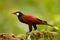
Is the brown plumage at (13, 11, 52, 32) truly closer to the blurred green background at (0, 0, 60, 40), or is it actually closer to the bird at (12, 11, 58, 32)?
the bird at (12, 11, 58, 32)

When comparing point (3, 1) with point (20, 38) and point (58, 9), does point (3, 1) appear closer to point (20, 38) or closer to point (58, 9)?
point (58, 9)

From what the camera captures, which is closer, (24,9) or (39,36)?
(39,36)

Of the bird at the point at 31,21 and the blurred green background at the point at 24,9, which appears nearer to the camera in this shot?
the bird at the point at 31,21

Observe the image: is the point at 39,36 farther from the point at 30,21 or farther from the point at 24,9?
the point at 24,9

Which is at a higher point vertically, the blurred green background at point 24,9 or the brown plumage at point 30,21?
the blurred green background at point 24,9

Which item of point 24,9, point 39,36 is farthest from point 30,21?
point 24,9

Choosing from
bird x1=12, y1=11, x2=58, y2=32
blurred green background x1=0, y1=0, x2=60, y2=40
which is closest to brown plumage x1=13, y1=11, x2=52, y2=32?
bird x1=12, y1=11, x2=58, y2=32

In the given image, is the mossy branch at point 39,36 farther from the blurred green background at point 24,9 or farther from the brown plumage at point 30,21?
the blurred green background at point 24,9

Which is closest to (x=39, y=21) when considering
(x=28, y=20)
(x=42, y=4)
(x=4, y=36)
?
(x=28, y=20)

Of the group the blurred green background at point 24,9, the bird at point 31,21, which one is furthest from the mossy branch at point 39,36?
the blurred green background at point 24,9

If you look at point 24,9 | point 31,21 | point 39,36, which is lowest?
point 39,36

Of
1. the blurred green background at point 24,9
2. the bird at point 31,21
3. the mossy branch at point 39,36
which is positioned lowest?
the mossy branch at point 39,36

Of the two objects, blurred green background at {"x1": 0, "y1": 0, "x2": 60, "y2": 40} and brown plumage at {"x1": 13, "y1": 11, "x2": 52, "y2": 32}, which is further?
blurred green background at {"x1": 0, "y1": 0, "x2": 60, "y2": 40}

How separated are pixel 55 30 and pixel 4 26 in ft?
7.60
